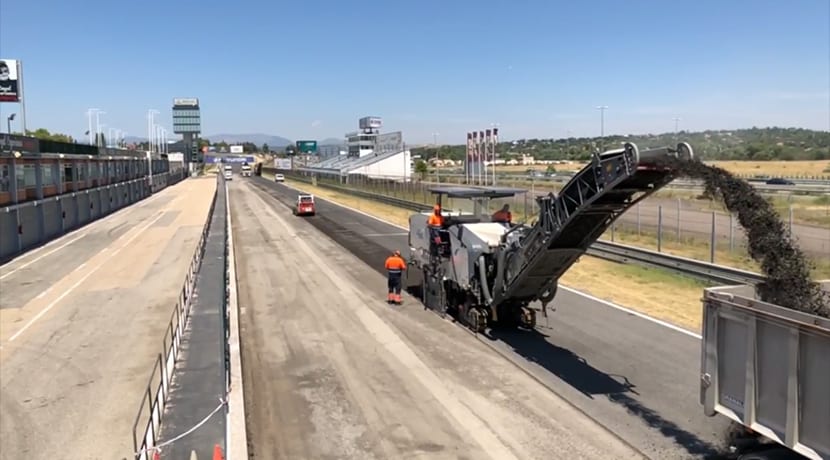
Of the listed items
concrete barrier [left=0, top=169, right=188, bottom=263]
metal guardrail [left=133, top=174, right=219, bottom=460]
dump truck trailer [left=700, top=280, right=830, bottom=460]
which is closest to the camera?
dump truck trailer [left=700, top=280, right=830, bottom=460]

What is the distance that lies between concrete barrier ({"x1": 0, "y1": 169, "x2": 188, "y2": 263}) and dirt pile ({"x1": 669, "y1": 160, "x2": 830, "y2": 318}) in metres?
33.5

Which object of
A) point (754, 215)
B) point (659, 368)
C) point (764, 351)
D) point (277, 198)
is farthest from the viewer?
point (277, 198)

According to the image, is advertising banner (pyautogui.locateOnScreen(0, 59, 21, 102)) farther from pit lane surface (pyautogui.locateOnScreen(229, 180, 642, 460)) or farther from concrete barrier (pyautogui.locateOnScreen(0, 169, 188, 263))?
pit lane surface (pyautogui.locateOnScreen(229, 180, 642, 460))

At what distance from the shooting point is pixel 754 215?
28.6 ft

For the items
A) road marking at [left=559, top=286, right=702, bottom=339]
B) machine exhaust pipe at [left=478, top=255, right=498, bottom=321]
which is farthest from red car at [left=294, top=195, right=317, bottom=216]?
machine exhaust pipe at [left=478, top=255, right=498, bottom=321]

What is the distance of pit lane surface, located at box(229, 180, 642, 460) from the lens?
970cm

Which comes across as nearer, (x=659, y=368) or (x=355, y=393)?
(x=355, y=393)

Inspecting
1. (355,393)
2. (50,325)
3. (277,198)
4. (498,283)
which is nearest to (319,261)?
(50,325)

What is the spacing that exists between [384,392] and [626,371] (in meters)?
4.61

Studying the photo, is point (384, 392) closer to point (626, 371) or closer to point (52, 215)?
point (626, 371)

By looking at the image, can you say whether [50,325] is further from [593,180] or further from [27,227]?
[27,227]

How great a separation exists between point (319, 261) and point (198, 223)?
24137mm

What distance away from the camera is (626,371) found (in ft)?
42.2

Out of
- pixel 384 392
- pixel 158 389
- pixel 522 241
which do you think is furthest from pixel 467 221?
pixel 158 389
